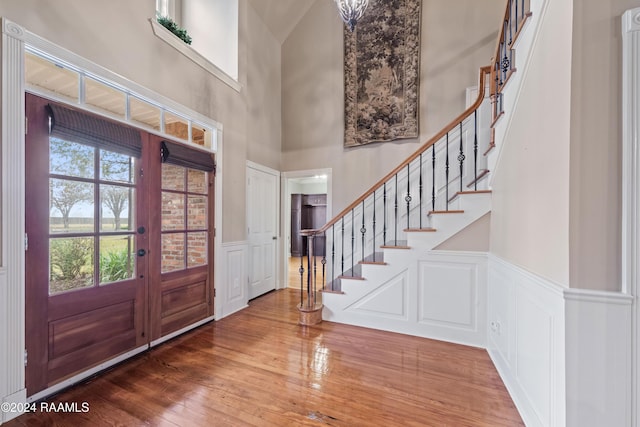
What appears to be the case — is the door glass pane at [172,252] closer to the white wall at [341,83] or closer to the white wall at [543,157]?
the white wall at [341,83]

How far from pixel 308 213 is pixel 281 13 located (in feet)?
18.1

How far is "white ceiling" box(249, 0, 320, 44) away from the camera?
418 cm

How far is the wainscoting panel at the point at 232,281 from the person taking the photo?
11.2ft

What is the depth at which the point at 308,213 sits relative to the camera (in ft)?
28.9

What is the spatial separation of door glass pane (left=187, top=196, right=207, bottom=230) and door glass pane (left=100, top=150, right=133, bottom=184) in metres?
0.71

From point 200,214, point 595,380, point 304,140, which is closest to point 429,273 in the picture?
point 595,380

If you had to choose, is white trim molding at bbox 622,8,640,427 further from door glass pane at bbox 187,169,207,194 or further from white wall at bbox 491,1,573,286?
door glass pane at bbox 187,169,207,194

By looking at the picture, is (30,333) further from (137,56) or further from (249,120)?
(249,120)

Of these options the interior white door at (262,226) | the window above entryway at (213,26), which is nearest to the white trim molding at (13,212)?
the window above entryway at (213,26)

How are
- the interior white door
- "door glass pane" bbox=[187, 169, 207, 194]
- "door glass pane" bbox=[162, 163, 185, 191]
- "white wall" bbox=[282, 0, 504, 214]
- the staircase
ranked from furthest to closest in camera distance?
the interior white door
"white wall" bbox=[282, 0, 504, 214]
"door glass pane" bbox=[187, 169, 207, 194]
"door glass pane" bbox=[162, 163, 185, 191]
the staircase

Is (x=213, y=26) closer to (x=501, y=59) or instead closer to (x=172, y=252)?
(x=172, y=252)

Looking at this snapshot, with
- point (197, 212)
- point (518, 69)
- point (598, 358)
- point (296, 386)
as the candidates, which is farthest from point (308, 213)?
point (598, 358)

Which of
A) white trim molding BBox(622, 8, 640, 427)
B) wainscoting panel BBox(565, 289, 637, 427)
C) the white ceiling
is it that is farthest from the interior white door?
white trim molding BBox(622, 8, 640, 427)

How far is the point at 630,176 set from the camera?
1.12 metres
